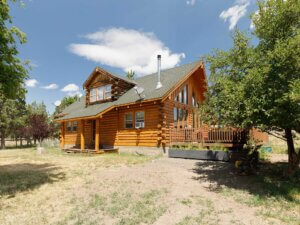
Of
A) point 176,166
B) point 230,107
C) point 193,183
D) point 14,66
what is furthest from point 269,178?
point 14,66

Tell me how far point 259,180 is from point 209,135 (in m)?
4.87

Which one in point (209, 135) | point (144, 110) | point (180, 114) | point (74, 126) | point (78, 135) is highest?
point (144, 110)

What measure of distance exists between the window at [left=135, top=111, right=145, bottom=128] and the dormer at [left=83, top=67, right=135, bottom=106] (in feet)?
11.7

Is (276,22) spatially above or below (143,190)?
above

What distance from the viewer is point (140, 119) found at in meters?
15.6

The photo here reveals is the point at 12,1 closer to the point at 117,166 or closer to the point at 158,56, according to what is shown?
the point at 117,166

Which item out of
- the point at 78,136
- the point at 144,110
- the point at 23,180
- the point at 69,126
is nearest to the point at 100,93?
the point at 78,136

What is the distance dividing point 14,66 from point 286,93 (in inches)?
355

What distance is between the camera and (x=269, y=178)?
7.46 metres

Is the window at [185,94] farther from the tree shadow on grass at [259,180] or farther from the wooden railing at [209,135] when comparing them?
the tree shadow on grass at [259,180]

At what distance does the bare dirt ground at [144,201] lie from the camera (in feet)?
15.1

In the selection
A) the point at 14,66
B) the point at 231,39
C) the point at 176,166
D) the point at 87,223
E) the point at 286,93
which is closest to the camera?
the point at 87,223

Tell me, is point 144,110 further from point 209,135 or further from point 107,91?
point 107,91

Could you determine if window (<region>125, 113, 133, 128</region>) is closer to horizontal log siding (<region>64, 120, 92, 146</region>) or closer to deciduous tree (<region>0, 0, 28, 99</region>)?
horizontal log siding (<region>64, 120, 92, 146</region>)
